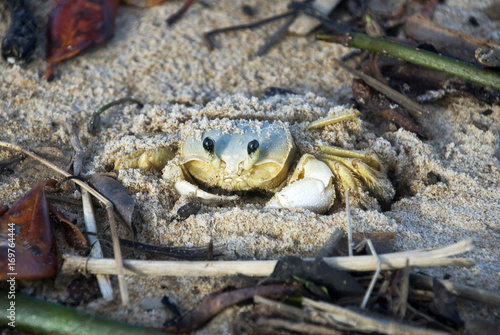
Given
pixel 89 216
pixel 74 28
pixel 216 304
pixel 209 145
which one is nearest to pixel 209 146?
pixel 209 145

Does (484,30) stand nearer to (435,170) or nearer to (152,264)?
(435,170)

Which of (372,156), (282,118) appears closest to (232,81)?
(282,118)

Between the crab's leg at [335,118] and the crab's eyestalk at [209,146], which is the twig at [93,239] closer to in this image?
the crab's eyestalk at [209,146]

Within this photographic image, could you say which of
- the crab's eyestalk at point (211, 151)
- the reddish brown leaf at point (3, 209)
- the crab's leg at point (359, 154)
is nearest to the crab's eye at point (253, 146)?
the crab's eyestalk at point (211, 151)

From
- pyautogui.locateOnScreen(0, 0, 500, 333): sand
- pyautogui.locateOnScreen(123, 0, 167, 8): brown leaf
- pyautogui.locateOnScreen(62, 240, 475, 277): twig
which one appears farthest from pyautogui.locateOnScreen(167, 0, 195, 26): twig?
pyautogui.locateOnScreen(62, 240, 475, 277): twig

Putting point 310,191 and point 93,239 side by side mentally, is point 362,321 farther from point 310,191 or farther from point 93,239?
point 93,239

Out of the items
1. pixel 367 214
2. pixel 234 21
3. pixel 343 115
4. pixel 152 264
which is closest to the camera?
pixel 152 264

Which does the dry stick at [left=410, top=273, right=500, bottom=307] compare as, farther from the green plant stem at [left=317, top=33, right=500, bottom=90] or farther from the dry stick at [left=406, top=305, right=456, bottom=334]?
the green plant stem at [left=317, top=33, right=500, bottom=90]

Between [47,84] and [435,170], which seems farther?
[47,84]
